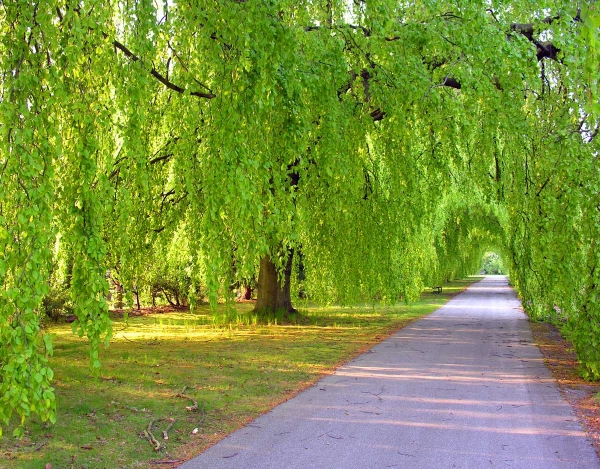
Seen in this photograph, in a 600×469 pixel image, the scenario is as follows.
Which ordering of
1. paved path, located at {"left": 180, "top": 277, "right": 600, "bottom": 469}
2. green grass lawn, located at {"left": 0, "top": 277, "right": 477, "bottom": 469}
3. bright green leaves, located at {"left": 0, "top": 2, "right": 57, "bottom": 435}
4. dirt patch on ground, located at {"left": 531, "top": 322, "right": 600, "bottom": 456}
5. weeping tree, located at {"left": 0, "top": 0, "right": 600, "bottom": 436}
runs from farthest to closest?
dirt patch on ground, located at {"left": 531, "top": 322, "right": 600, "bottom": 456}, green grass lawn, located at {"left": 0, "top": 277, "right": 477, "bottom": 469}, paved path, located at {"left": 180, "top": 277, "right": 600, "bottom": 469}, weeping tree, located at {"left": 0, "top": 0, "right": 600, "bottom": 436}, bright green leaves, located at {"left": 0, "top": 2, "right": 57, "bottom": 435}

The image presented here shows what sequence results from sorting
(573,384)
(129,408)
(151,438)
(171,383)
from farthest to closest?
1. (573,384)
2. (171,383)
3. (129,408)
4. (151,438)

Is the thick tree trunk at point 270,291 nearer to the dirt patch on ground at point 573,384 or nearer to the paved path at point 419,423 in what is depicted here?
the paved path at point 419,423

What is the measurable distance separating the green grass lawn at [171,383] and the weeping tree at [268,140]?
50.7 inches

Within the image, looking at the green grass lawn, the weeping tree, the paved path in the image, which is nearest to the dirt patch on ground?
the paved path

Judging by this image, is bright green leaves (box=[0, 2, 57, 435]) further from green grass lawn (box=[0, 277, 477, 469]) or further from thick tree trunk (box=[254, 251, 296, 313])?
thick tree trunk (box=[254, 251, 296, 313])

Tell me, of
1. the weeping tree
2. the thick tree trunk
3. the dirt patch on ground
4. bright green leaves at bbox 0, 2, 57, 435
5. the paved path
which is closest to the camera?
bright green leaves at bbox 0, 2, 57, 435

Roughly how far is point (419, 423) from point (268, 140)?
310cm

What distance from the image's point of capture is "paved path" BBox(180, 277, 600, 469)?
4.28 metres

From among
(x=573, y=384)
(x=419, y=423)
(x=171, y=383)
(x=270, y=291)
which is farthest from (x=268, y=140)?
(x=270, y=291)

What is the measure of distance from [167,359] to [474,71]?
19.7 feet

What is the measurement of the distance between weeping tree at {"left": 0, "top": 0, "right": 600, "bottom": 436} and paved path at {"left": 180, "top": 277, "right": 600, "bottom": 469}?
1.30 metres

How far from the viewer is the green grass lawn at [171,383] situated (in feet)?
14.5

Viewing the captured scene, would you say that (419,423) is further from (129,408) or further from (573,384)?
(573,384)

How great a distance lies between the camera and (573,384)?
284 inches
